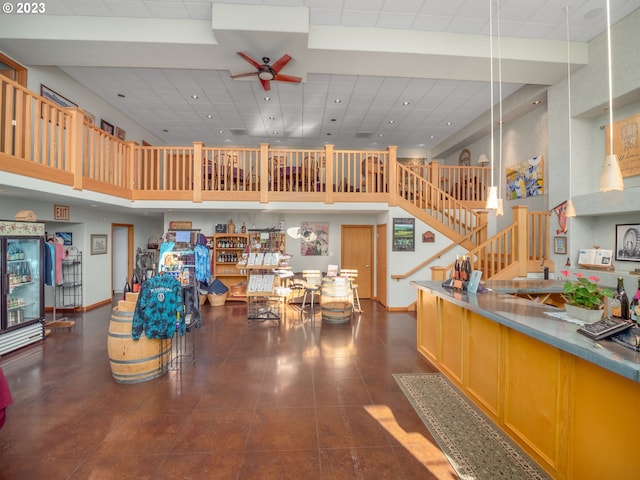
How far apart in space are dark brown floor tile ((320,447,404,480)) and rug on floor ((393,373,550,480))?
496 millimetres

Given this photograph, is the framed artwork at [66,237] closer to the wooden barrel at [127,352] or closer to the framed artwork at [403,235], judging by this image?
the wooden barrel at [127,352]

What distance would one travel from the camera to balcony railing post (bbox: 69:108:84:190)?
5189 mm

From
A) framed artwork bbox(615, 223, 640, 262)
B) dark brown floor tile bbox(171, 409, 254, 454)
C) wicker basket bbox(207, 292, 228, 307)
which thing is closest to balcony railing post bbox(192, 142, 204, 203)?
wicker basket bbox(207, 292, 228, 307)

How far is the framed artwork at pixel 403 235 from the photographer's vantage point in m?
7.54

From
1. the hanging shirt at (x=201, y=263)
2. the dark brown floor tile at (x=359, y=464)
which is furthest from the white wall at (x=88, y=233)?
the dark brown floor tile at (x=359, y=464)

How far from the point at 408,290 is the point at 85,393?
649 cm

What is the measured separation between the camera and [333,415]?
3059 mm

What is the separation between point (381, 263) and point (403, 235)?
114 centimetres

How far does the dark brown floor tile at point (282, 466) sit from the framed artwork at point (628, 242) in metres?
6.05

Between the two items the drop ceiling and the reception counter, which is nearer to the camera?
the reception counter

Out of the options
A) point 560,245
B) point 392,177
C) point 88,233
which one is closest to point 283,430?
point 392,177

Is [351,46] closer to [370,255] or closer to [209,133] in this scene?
[370,255]

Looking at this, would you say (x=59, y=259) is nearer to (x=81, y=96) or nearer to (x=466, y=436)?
(x=81, y=96)

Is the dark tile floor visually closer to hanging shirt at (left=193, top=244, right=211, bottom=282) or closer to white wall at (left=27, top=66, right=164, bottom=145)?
hanging shirt at (left=193, top=244, right=211, bottom=282)
